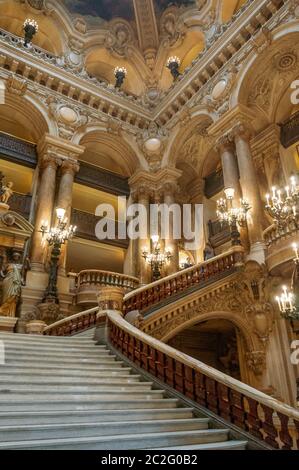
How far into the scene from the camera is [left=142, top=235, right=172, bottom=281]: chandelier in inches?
486

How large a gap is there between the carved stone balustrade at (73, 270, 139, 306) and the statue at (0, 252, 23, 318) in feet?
6.72

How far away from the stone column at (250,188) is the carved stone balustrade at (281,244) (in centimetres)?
60

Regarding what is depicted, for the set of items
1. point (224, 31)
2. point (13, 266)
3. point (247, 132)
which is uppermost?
point (224, 31)

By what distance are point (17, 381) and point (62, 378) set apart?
0.60 meters

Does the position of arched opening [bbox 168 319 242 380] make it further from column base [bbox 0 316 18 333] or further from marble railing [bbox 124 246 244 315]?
column base [bbox 0 316 18 333]

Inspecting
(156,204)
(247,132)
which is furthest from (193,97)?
(156,204)

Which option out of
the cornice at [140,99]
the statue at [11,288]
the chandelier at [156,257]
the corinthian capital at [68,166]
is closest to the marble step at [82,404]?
the statue at [11,288]

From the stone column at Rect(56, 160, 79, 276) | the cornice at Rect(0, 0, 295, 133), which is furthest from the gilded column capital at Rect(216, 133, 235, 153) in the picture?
the stone column at Rect(56, 160, 79, 276)

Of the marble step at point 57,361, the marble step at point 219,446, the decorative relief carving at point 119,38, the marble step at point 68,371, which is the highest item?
the decorative relief carving at point 119,38

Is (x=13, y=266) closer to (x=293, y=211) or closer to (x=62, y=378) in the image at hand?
(x=62, y=378)

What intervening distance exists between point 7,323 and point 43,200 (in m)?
4.93

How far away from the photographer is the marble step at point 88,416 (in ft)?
9.68

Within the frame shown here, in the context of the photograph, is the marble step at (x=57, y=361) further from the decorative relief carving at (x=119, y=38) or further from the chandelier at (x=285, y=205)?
the decorative relief carving at (x=119, y=38)
